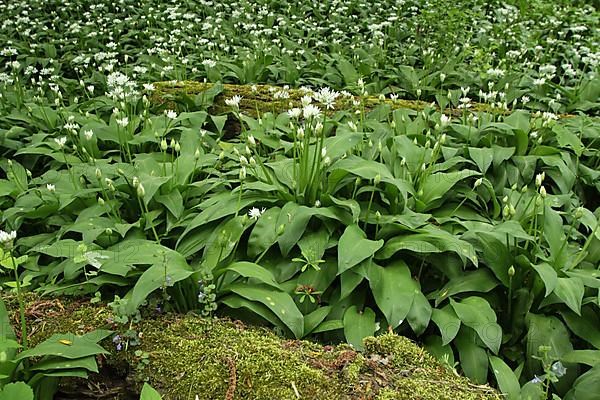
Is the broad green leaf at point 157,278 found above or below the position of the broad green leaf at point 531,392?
above

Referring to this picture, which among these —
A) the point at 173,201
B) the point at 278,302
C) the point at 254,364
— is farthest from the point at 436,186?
the point at 254,364

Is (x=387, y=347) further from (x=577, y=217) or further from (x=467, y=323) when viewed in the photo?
(x=577, y=217)

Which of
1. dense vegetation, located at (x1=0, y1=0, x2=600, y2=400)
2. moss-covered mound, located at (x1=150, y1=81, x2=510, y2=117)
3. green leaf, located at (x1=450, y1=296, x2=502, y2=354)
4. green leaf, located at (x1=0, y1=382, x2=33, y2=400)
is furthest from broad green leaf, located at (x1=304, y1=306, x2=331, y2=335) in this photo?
moss-covered mound, located at (x1=150, y1=81, x2=510, y2=117)

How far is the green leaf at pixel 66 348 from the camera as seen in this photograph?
5.86 feet

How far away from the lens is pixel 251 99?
4750 millimetres

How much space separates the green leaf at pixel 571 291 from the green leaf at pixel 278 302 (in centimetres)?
111

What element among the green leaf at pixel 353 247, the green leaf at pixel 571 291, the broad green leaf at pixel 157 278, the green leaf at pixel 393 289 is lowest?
the green leaf at pixel 393 289

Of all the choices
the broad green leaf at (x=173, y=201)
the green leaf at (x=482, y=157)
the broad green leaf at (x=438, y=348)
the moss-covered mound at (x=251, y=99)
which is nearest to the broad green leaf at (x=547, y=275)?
the broad green leaf at (x=438, y=348)

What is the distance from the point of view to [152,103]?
4824mm

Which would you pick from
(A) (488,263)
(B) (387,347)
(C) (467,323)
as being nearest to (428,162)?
(A) (488,263)

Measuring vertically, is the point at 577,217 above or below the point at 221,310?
above

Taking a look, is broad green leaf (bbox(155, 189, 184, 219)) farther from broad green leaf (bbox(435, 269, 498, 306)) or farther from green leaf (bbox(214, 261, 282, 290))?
broad green leaf (bbox(435, 269, 498, 306))

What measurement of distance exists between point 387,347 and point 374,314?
348 mm

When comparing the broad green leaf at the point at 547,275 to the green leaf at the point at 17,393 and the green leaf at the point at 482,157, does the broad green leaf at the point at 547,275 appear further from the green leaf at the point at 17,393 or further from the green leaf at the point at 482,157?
the green leaf at the point at 17,393
